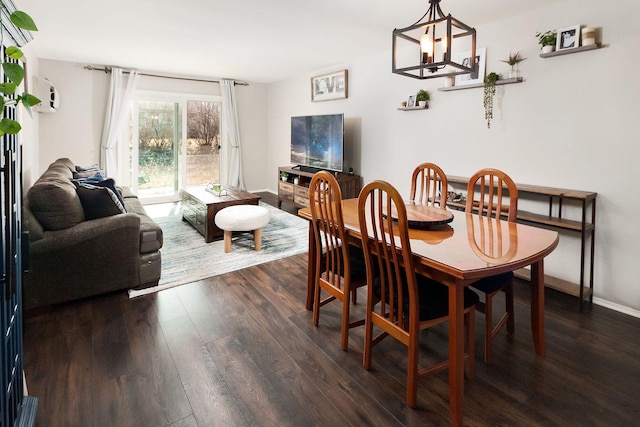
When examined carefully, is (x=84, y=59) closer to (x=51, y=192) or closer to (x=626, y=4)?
(x=51, y=192)

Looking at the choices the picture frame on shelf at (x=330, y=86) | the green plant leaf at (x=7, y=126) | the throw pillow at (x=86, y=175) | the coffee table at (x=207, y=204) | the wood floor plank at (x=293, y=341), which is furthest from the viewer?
the picture frame on shelf at (x=330, y=86)

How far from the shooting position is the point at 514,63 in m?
3.15

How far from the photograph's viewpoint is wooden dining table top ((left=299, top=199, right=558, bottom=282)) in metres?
1.51

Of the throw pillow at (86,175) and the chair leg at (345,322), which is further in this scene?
the throw pillow at (86,175)

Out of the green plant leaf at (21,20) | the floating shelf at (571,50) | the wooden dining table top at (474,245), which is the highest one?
the floating shelf at (571,50)

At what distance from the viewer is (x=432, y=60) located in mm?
1922

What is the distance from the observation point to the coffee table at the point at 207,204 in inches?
161

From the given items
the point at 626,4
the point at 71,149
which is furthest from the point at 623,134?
the point at 71,149

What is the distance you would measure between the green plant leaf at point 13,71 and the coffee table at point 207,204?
10.4ft

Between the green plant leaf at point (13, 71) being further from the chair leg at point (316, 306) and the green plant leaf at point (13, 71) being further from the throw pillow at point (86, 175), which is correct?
the throw pillow at point (86, 175)

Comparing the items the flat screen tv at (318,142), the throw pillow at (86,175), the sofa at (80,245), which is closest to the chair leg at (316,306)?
the sofa at (80,245)

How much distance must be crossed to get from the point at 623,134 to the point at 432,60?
1.72m

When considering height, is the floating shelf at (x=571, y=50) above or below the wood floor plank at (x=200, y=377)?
above

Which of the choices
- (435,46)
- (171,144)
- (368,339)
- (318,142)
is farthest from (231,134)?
(368,339)
